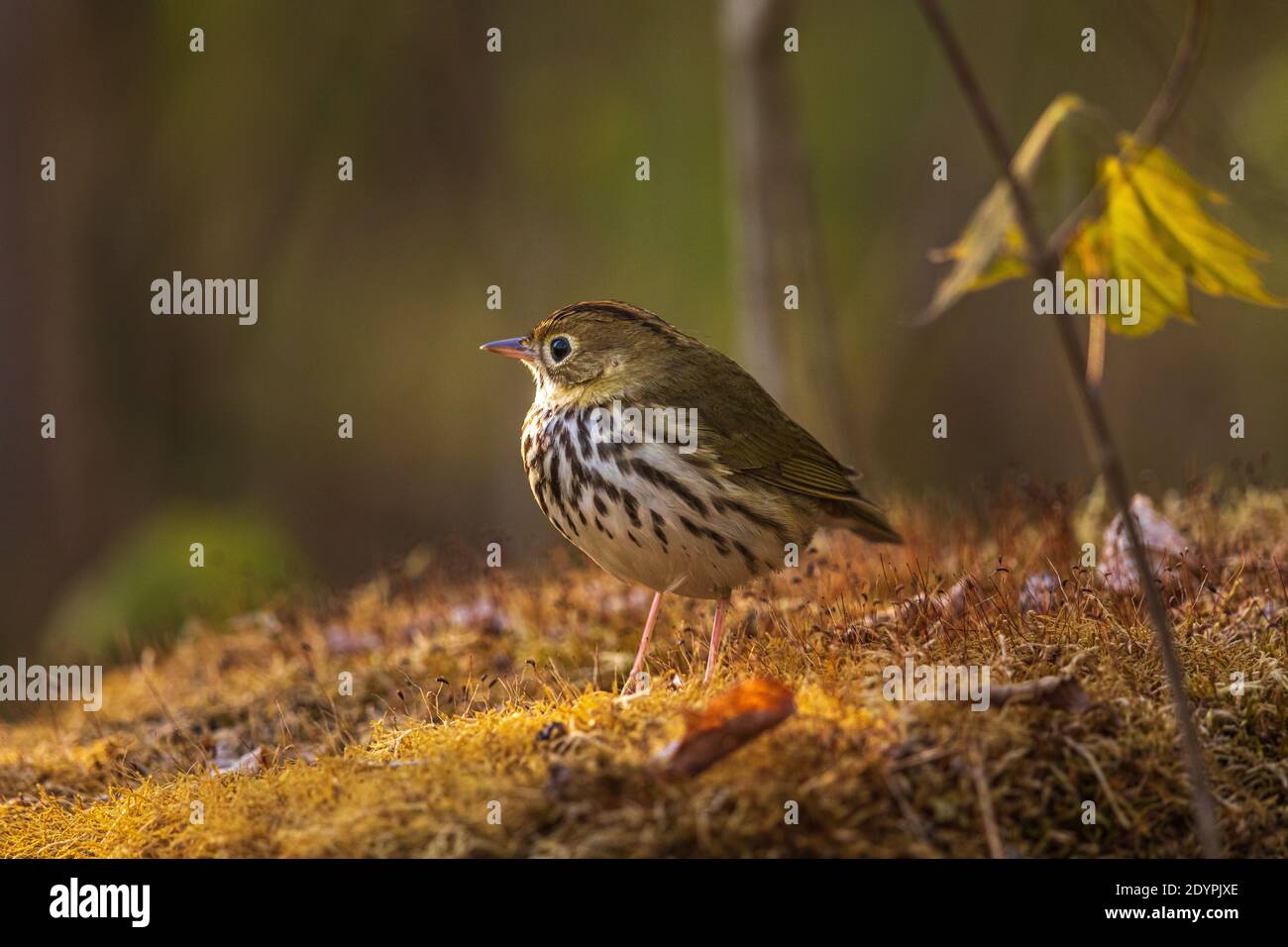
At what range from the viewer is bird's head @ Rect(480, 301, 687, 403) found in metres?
4.86

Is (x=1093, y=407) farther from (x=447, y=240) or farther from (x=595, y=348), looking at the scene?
(x=447, y=240)

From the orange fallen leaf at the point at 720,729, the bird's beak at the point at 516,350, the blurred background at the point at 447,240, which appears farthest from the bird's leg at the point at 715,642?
the blurred background at the point at 447,240

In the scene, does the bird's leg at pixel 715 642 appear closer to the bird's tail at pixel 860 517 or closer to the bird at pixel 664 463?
the bird at pixel 664 463

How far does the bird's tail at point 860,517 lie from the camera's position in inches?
205

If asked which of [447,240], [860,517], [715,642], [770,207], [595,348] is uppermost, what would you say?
[447,240]

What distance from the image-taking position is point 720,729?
9.89 feet

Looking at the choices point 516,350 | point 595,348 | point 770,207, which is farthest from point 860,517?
point 770,207

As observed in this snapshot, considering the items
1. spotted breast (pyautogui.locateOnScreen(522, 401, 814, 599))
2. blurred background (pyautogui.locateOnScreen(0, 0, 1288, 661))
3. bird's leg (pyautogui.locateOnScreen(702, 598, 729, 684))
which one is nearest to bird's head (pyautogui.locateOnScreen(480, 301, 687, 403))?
spotted breast (pyautogui.locateOnScreen(522, 401, 814, 599))

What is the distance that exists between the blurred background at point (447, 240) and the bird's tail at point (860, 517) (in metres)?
9.41

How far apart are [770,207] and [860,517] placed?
4051 mm

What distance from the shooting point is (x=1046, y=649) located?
139 inches
